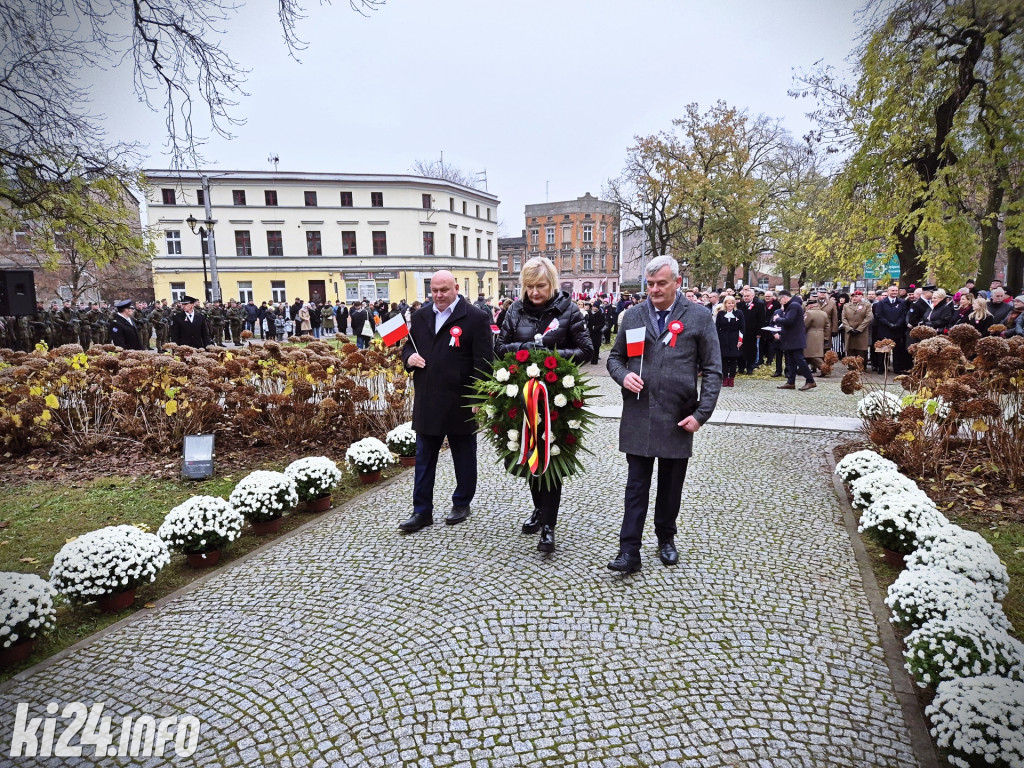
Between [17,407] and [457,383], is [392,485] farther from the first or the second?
[17,407]

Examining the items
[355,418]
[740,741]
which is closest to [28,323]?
[355,418]

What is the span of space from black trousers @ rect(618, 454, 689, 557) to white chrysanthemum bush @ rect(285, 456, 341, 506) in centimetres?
308

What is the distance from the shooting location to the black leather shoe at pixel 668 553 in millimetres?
4617

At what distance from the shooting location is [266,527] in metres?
5.48

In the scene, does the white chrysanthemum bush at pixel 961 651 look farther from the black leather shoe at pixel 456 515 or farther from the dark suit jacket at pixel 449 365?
the black leather shoe at pixel 456 515

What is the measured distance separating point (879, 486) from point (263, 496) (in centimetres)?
537

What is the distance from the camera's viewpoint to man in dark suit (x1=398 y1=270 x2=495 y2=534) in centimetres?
523

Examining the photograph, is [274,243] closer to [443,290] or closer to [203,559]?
[443,290]

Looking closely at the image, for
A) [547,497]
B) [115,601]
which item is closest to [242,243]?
[115,601]

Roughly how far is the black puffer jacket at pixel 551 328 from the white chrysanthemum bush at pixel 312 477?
2.27 m

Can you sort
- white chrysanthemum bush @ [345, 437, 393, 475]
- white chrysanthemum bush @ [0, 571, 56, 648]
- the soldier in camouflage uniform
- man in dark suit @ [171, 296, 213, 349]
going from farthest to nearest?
the soldier in camouflage uniform
man in dark suit @ [171, 296, 213, 349]
white chrysanthemum bush @ [345, 437, 393, 475]
white chrysanthemum bush @ [0, 571, 56, 648]

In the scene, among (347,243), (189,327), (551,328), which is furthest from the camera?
(347,243)

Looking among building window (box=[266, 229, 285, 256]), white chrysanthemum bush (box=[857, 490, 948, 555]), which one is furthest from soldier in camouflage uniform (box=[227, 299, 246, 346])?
white chrysanthemum bush (box=[857, 490, 948, 555])
